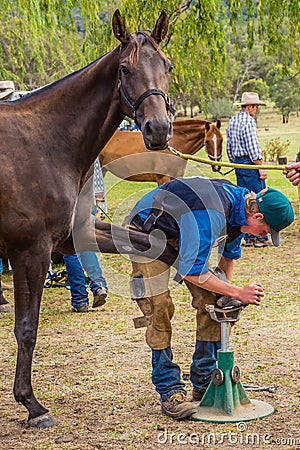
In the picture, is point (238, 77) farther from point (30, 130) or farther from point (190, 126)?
point (30, 130)

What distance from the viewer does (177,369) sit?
4.19 metres

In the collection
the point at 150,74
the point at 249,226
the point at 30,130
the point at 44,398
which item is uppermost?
the point at 150,74

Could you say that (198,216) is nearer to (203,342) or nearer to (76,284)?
(203,342)

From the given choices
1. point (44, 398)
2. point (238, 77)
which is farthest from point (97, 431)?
point (238, 77)

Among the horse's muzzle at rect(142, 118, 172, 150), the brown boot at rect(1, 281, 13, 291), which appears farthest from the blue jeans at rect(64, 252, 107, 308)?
the horse's muzzle at rect(142, 118, 172, 150)

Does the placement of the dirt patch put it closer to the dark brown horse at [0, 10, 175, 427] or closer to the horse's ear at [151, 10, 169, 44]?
the dark brown horse at [0, 10, 175, 427]

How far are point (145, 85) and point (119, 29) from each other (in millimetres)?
381

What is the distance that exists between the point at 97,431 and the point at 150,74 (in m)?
1.95

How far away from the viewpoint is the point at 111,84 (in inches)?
165

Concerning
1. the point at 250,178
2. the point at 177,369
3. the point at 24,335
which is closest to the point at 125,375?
the point at 177,369

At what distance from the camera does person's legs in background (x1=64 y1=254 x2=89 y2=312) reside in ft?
23.0

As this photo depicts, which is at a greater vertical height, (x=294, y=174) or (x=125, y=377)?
(x=294, y=174)

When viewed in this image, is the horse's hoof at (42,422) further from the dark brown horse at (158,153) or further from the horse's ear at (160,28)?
the dark brown horse at (158,153)

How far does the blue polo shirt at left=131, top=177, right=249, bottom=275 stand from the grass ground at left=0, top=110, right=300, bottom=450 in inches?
35.3
